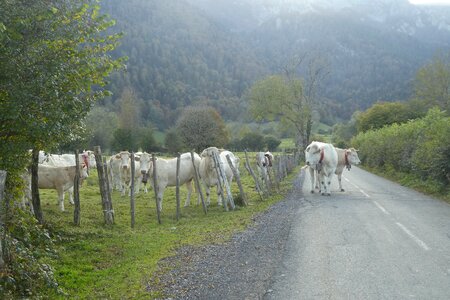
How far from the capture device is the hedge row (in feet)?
62.1

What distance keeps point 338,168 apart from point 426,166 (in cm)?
421

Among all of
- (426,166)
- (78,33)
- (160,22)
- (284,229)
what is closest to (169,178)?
(284,229)

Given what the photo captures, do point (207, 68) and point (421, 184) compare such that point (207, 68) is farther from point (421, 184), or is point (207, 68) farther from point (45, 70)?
point (45, 70)

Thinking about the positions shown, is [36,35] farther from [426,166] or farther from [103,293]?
[426,166]

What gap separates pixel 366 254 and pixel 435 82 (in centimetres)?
6754

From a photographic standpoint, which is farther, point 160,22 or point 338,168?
point 160,22

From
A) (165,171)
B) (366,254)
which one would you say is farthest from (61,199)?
(366,254)

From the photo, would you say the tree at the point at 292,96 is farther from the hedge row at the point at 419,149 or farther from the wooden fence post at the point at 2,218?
the wooden fence post at the point at 2,218

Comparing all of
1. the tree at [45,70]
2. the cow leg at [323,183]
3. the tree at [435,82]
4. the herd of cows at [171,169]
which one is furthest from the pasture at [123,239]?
the tree at [435,82]

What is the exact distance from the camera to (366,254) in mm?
8500

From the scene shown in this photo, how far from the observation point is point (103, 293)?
688cm

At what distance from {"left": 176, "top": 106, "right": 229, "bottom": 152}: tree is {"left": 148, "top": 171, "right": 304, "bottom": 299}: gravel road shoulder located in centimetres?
5995

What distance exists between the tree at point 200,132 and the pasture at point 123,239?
53585 millimetres

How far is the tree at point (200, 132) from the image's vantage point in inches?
2813
